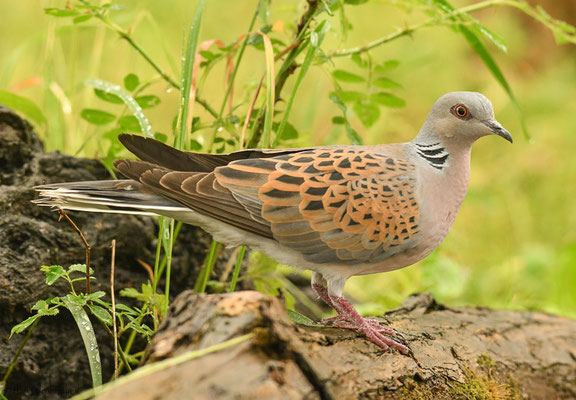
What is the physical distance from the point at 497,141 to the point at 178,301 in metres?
6.85

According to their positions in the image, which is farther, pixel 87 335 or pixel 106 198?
pixel 106 198

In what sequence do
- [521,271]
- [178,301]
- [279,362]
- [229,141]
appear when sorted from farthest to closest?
[521,271]
[229,141]
[178,301]
[279,362]

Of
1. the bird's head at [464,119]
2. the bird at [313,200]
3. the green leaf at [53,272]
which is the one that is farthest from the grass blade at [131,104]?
the bird's head at [464,119]

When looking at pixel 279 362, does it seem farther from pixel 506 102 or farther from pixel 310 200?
pixel 506 102

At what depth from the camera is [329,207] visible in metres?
3.00

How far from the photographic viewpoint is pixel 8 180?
3.37 meters

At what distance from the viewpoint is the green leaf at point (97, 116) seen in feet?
11.8

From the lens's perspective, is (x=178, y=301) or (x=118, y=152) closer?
(x=178, y=301)

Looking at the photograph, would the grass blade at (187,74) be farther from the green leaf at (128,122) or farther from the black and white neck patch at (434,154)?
the black and white neck patch at (434,154)

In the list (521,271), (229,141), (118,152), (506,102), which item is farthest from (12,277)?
(506,102)

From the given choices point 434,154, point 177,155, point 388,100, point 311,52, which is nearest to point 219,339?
point 177,155

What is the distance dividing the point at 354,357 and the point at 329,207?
0.74 meters

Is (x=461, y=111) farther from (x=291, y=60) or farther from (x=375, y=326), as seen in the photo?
(x=375, y=326)

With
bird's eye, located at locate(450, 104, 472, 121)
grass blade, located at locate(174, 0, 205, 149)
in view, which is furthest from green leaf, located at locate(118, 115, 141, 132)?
bird's eye, located at locate(450, 104, 472, 121)
